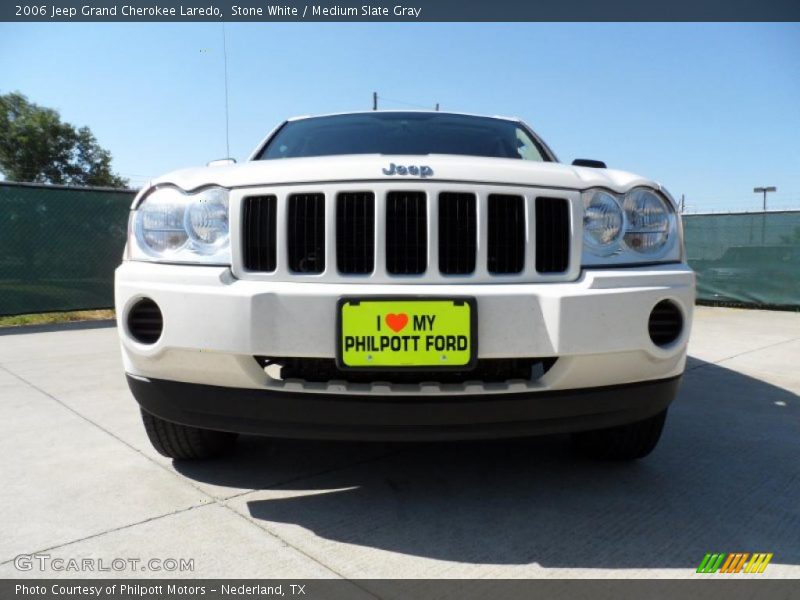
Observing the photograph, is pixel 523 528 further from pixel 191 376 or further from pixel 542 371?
pixel 191 376

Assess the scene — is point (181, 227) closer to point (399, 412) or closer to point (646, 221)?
point (399, 412)

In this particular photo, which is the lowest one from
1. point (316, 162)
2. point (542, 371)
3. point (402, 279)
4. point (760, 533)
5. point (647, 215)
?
point (760, 533)

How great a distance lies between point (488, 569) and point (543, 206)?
111 centimetres

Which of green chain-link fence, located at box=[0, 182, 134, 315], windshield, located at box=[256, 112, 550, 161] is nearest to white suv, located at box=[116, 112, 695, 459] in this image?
windshield, located at box=[256, 112, 550, 161]

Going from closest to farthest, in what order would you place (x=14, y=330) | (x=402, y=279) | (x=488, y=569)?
(x=488, y=569)
(x=402, y=279)
(x=14, y=330)

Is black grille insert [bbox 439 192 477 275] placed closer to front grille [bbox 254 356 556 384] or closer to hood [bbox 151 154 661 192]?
hood [bbox 151 154 661 192]

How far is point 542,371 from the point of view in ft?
6.19

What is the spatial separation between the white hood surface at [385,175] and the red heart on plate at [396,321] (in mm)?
442

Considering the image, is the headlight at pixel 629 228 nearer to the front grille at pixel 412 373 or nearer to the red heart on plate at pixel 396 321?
the front grille at pixel 412 373

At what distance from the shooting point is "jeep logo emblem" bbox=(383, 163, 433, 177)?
5.84 ft

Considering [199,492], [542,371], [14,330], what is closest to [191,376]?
[199,492]

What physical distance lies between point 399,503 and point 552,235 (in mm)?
1058

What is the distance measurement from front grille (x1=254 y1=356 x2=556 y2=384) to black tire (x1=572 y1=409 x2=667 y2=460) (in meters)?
0.62

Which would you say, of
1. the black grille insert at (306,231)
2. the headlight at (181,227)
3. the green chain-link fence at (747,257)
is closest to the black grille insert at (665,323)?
the black grille insert at (306,231)
